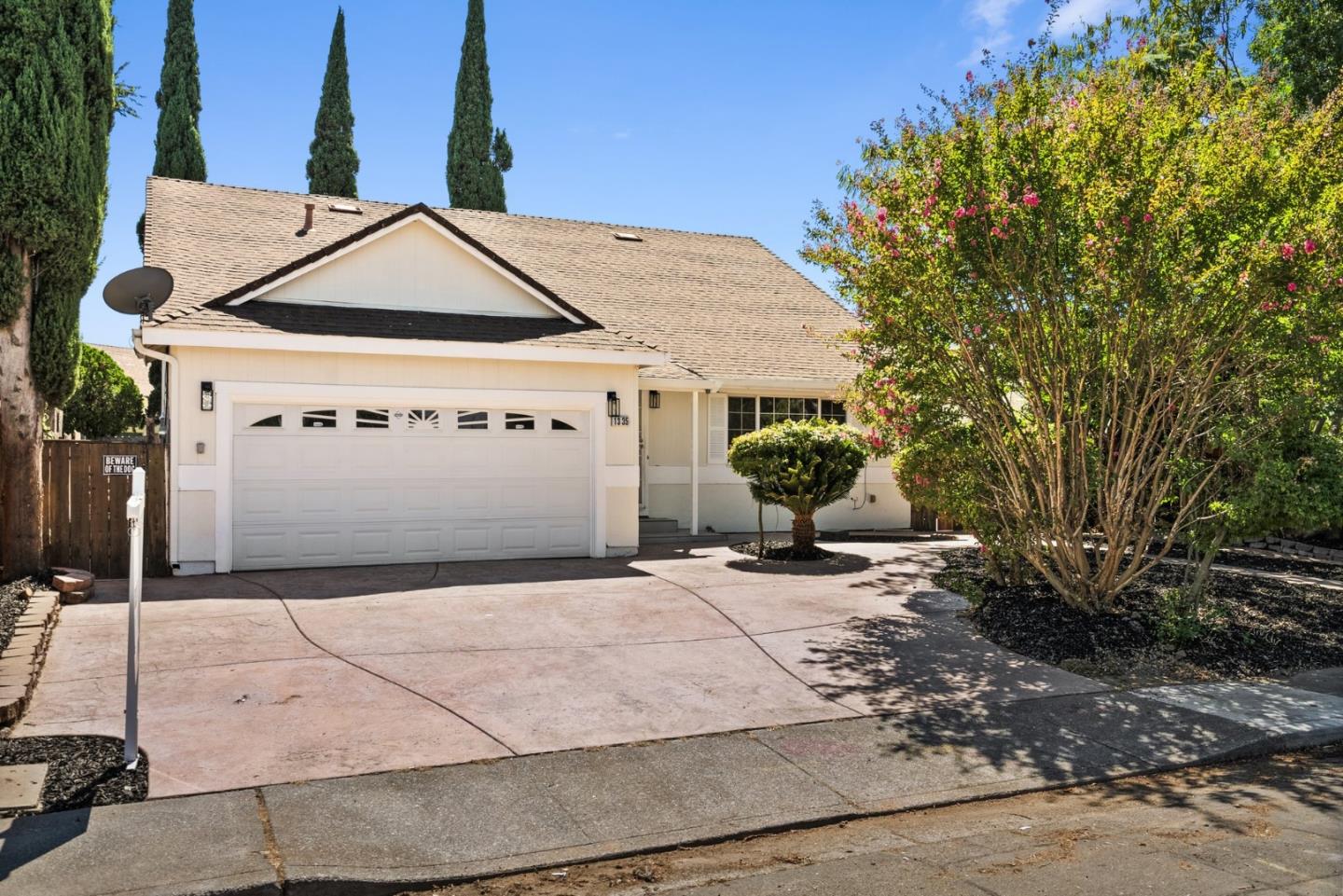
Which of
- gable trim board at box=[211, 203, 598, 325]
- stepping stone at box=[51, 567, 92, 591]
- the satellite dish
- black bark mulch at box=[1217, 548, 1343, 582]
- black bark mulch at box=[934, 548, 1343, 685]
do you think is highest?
gable trim board at box=[211, 203, 598, 325]

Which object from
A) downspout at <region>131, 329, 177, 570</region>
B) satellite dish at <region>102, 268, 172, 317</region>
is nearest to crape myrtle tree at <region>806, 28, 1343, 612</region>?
satellite dish at <region>102, 268, 172, 317</region>

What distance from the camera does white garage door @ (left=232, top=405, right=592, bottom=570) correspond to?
12039mm

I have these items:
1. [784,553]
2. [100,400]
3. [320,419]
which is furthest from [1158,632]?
[100,400]

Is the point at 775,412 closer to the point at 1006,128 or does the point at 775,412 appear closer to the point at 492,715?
the point at 1006,128

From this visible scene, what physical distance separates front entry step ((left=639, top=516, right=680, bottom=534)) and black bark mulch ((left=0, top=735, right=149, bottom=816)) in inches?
423

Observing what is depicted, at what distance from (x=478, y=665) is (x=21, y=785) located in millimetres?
3276

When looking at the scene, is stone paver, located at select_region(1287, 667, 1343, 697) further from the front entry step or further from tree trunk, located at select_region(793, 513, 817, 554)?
the front entry step

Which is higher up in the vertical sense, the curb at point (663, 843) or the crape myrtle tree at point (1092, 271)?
the crape myrtle tree at point (1092, 271)

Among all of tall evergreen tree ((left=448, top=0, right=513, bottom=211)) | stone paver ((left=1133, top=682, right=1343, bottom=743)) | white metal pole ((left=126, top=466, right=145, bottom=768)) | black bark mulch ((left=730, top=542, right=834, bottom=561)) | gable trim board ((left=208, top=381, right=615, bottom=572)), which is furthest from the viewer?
tall evergreen tree ((left=448, top=0, right=513, bottom=211))

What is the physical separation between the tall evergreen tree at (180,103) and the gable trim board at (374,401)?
17.9 meters

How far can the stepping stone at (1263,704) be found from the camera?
6750 mm

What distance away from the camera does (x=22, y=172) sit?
1008 cm

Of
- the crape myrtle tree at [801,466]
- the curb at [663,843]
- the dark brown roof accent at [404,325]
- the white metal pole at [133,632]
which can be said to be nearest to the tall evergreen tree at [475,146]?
the dark brown roof accent at [404,325]

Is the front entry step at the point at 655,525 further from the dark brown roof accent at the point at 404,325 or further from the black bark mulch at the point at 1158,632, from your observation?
the black bark mulch at the point at 1158,632
